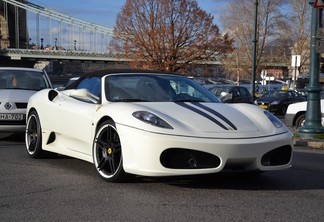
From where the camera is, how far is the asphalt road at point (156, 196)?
3975mm

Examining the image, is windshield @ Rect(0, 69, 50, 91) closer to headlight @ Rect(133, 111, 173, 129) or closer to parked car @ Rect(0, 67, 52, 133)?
parked car @ Rect(0, 67, 52, 133)

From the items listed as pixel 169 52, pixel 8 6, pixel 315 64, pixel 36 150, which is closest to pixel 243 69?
pixel 169 52

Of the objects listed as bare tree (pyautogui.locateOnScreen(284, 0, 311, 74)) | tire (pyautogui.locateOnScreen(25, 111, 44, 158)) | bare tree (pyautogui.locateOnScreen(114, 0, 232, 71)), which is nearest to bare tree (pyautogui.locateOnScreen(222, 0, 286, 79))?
bare tree (pyautogui.locateOnScreen(284, 0, 311, 74))

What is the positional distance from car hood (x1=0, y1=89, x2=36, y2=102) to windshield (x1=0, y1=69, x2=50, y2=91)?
1.60ft

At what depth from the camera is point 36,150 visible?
6668 millimetres

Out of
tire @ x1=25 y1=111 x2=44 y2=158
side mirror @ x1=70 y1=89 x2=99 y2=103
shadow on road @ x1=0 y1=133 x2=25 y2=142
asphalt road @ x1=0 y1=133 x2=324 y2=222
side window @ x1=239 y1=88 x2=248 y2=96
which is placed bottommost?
shadow on road @ x1=0 y1=133 x2=25 y2=142

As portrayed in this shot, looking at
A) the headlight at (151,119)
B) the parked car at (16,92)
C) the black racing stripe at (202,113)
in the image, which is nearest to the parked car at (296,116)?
the parked car at (16,92)

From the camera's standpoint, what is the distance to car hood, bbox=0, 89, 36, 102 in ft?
28.6

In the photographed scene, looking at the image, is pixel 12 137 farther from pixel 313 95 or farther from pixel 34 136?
pixel 313 95

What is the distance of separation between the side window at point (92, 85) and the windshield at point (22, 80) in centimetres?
369

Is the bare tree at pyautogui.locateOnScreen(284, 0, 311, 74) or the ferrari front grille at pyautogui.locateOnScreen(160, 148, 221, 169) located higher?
the bare tree at pyautogui.locateOnScreen(284, 0, 311, 74)

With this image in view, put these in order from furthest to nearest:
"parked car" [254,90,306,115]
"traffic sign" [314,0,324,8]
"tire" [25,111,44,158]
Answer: "parked car" [254,90,306,115]
"traffic sign" [314,0,324,8]
"tire" [25,111,44,158]

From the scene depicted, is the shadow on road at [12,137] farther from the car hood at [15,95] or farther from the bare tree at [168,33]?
the bare tree at [168,33]

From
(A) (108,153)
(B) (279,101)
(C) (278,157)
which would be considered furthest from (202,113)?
(B) (279,101)
